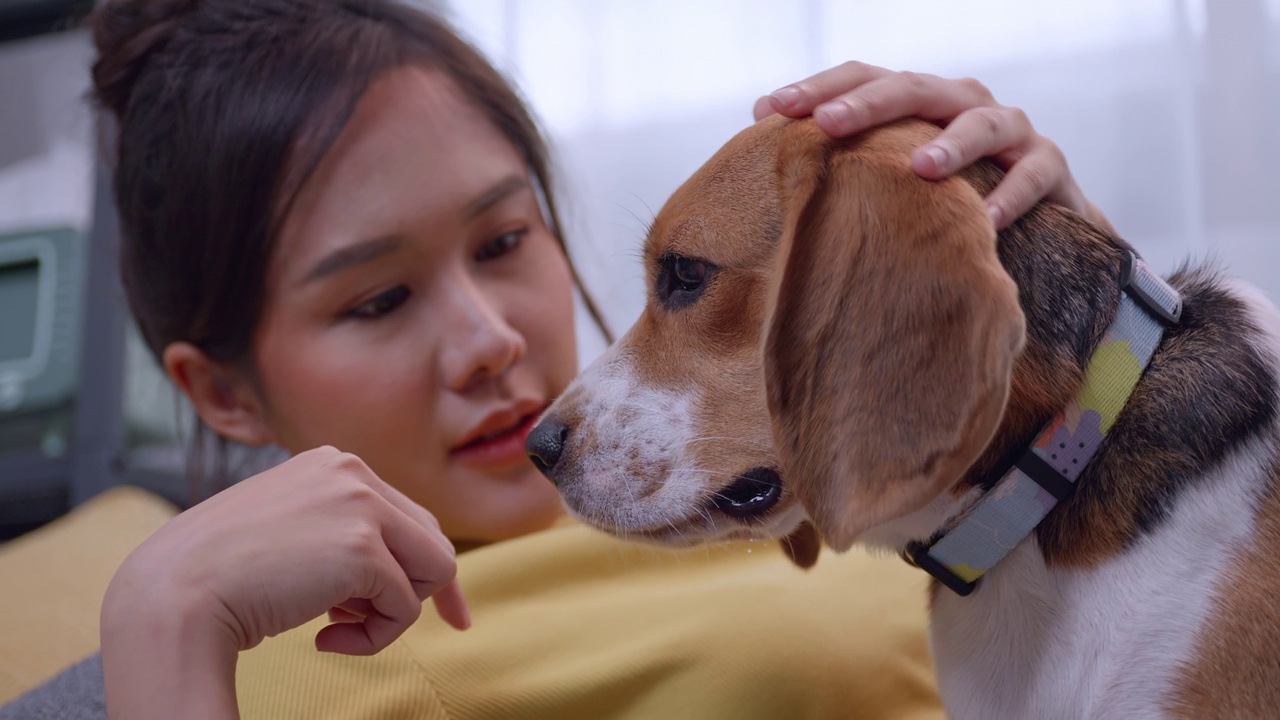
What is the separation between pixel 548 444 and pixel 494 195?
17.8 inches

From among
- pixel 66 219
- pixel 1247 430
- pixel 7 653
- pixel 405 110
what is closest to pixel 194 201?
pixel 405 110

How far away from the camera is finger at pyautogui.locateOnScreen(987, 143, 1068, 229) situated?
0.85 metres

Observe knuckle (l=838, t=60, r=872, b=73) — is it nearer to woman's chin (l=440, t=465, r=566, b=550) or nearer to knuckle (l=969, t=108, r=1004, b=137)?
knuckle (l=969, t=108, r=1004, b=137)

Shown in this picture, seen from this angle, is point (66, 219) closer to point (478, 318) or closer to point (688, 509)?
point (478, 318)

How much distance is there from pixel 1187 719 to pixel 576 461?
563mm

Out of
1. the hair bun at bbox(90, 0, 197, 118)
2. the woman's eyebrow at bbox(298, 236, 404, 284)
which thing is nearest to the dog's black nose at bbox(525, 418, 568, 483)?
the woman's eyebrow at bbox(298, 236, 404, 284)

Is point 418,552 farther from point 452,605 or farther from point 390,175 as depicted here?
point 390,175

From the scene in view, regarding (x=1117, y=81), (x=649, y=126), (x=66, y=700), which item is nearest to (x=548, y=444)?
(x=66, y=700)

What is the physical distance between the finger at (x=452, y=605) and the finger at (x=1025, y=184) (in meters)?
0.59

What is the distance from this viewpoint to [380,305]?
4.21ft

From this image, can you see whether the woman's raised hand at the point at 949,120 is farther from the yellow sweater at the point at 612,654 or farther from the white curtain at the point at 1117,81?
the white curtain at the point at 1117,81

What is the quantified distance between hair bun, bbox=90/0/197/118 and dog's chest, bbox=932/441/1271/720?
1.38 m

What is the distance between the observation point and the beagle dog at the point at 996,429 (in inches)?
28.7

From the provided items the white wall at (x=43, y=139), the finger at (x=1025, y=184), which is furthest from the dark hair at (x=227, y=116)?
the white wall at (x=43, y=139)
